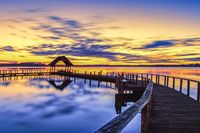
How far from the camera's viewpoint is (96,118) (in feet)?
64.6

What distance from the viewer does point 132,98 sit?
73.4 feet

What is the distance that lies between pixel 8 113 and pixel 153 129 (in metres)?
16.4

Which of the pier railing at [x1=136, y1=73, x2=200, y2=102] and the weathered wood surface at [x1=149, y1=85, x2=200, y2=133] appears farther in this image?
the pier railing at [x1=136, y1=73, x2=200, y2=102]

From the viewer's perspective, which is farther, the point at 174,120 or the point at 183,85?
the point at 183,85

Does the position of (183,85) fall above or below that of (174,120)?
below

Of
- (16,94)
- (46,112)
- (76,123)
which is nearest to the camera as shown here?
(76,123)

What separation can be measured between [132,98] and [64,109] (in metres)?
6.02

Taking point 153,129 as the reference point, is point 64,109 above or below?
below

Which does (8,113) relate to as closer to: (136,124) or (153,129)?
(136,124)

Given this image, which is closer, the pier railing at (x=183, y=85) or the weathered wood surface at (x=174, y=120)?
the weathered wood surface at (x=174, y=120)

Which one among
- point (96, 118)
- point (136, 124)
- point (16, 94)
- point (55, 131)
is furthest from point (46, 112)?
point (16, 94)

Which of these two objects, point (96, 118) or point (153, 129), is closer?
point (153, 129)

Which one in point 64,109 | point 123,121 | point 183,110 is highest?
point 123,121

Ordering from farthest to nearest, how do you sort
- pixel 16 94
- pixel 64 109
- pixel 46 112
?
pixel 16 94, pixel 64 109, pixel 46 112
